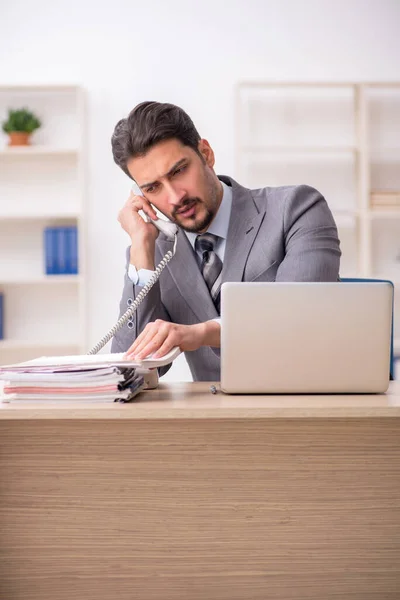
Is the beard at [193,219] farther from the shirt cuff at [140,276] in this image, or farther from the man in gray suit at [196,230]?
the shirt cuff at [140,276]

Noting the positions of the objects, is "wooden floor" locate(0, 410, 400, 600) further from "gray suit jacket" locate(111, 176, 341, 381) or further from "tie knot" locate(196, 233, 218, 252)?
"tie knot" locate(196, 233, 218, 252)

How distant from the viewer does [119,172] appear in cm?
462

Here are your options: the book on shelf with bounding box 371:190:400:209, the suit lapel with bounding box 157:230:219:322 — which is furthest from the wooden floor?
the book on shelf with bounding box 371:190:400:209

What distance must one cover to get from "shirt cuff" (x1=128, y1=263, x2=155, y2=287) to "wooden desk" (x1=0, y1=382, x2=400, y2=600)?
1.85ft

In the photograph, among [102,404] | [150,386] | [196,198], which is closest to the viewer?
[102,404]

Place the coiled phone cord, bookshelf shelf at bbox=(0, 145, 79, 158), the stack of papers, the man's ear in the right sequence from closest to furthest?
the stack of papers
the coiled phone cord
the man's ear
bookshelf shelf at bbox=(0, 145, 79, 158)

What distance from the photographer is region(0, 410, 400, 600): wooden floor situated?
1.36 m

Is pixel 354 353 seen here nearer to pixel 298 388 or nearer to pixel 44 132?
pixel 298 388

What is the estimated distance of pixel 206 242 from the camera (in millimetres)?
2100

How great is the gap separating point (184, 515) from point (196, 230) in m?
0.93

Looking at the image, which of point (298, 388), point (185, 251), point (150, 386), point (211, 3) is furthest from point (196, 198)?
point (211, 3)

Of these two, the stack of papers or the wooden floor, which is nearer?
the stack of papers

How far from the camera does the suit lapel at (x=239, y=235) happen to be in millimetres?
2016

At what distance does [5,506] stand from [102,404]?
1.10ft
